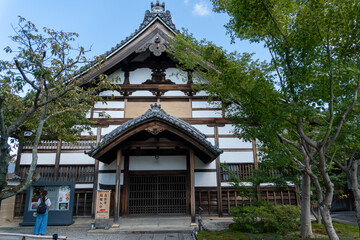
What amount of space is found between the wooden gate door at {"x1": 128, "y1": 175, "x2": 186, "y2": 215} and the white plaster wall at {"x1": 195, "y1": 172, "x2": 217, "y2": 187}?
0.65 metres

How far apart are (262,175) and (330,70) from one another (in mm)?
5260

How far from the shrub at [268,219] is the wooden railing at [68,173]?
267 inches

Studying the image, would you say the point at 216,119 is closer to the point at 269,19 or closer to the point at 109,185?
the point at 109,185

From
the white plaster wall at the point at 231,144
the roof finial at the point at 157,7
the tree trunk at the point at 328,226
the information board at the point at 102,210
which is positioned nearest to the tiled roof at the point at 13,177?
the information board at the point at 102,210

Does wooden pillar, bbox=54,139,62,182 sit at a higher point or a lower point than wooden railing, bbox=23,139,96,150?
lower

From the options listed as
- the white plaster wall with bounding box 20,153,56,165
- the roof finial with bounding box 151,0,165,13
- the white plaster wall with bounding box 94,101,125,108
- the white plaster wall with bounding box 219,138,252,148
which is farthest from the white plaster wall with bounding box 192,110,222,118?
the roof finial with bounding box 151,0,165,13

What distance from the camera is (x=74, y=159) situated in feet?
35.9

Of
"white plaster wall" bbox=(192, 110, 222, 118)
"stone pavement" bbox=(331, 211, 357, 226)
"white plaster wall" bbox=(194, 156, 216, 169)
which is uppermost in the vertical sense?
"white plaster wall" bbox=(192, 110, 222, 118)

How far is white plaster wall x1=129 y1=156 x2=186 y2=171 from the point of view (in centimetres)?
1090

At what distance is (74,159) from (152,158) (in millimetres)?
3675

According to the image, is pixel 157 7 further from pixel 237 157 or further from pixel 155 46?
pixel 237 157

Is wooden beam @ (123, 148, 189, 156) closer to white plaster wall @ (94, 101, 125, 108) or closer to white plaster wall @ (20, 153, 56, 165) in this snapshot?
white plaster wall @ (94, 101, 125, 108)

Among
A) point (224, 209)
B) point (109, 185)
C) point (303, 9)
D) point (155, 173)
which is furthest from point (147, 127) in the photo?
point (303, 9)

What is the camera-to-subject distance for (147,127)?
9.11 meters
